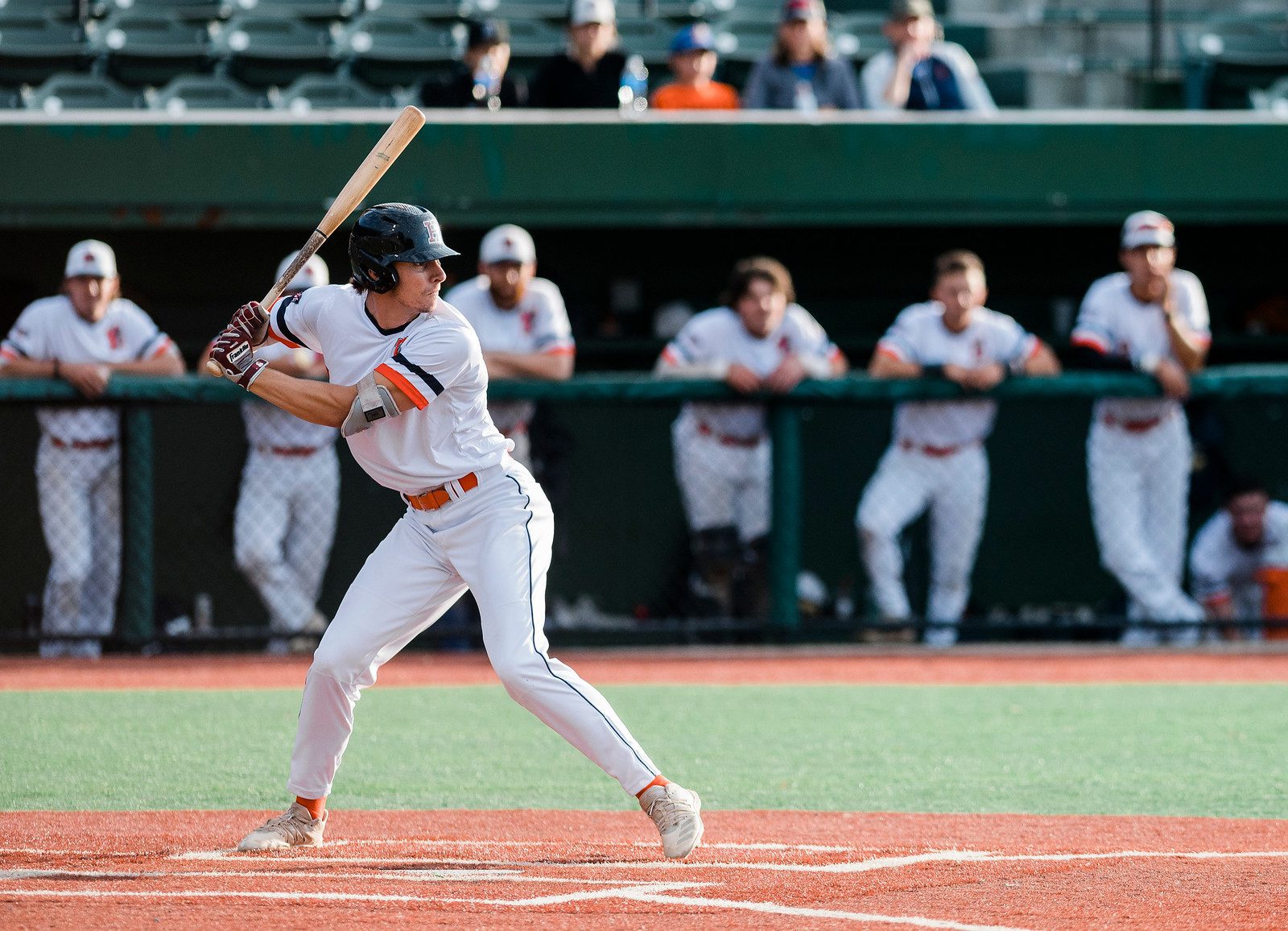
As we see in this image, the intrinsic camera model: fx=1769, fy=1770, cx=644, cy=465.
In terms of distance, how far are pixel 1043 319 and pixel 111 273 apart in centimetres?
541

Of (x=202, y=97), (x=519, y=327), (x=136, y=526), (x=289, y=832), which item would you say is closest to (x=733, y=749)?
(x=289, y=832)

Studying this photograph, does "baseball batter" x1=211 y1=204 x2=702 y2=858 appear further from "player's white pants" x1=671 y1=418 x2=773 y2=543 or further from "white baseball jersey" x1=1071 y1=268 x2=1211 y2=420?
"white baseball jersey" x1=1071 y1=268 x2=1211 y2=420

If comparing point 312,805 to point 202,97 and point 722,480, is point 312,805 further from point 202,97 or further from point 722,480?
point 202,97

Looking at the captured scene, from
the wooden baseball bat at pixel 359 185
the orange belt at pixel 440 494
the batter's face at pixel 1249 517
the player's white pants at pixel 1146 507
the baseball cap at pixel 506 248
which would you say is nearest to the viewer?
the orange belt at pixel 440 494

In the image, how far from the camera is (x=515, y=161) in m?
9.21

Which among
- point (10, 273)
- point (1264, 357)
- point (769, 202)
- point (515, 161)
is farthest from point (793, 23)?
point (10, 273)

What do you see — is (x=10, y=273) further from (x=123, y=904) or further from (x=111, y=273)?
(x=123, y=904)

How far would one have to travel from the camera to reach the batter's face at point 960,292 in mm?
7910

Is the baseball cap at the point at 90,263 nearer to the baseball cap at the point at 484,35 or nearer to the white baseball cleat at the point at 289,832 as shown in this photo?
the baseball cap at the point at 484,35

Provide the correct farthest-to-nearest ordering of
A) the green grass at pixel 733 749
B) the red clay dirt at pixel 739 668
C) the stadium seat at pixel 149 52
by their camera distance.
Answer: the stadium seat at pixel 149 52
the red clay dirt at pixel 739 668
the green grass at pixel 733 749

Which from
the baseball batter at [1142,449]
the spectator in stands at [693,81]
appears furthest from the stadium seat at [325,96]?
the baseball batter at [1142,449]

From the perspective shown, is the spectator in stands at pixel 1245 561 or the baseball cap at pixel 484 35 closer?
the spectator in stands at pixel 1245 561

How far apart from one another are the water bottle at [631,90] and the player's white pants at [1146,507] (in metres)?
2.96

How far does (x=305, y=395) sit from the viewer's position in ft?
13.1
